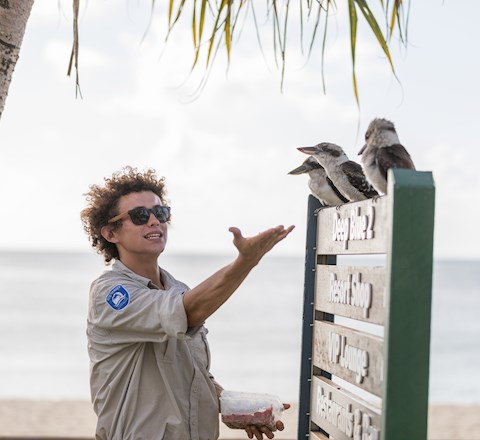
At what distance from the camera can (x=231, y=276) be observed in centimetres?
285

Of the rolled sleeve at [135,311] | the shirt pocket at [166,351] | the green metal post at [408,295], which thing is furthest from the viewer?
the shirt pocket at [166,351]

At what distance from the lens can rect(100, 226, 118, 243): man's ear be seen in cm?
366

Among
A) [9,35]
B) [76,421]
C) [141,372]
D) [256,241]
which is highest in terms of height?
[9,35]

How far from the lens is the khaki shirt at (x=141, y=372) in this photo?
3.15 metres

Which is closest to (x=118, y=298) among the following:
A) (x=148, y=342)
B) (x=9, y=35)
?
(x=148, y=342)

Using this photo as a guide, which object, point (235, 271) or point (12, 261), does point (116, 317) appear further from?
point (12, 261)

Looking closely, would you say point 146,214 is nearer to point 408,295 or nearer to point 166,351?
point 166,351

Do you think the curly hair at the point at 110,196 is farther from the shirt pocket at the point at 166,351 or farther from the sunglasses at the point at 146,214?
the shirt pocket at the point at 166,351

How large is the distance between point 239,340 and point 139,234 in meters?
29.0

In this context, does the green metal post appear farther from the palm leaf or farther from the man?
the palm leaf

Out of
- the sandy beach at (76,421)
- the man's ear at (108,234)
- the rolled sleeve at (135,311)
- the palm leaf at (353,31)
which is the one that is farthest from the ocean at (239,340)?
the palm leaf at (353,31)

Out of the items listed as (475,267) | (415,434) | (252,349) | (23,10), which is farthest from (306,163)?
(475,267)

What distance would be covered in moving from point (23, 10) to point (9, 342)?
3080 centimetres

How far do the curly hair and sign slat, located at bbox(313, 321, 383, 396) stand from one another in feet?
3.01
